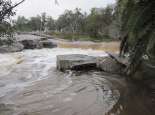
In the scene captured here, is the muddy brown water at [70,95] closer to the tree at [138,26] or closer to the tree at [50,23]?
the tree at [138,26]

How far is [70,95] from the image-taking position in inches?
311

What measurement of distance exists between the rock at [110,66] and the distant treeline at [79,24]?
28921mm

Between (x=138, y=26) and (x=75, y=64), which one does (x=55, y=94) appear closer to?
(x=138, y=26)

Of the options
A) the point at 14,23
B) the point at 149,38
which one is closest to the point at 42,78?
the point at 14,23

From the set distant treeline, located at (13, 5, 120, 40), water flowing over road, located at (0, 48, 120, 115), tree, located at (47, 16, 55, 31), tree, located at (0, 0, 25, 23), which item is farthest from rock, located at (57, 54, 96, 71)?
tree, located at (47, 16, 55, 31)

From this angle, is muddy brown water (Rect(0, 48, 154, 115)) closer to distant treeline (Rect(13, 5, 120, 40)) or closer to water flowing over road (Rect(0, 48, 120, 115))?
water flowing over road (Rect(0, 48, 120, 115))

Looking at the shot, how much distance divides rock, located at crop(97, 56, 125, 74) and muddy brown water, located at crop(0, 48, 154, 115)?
0.58 metres

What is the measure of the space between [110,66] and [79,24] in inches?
2163

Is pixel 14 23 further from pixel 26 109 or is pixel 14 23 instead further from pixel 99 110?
pixel 99 110

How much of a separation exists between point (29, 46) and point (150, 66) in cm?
1933

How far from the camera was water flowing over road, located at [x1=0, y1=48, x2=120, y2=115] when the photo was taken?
21.5 ft

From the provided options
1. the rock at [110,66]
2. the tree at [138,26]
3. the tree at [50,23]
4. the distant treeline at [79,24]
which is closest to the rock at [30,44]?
the distant treeline at [79,24]

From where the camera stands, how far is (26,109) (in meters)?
6.57

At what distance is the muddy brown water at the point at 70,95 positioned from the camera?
6.46 m
